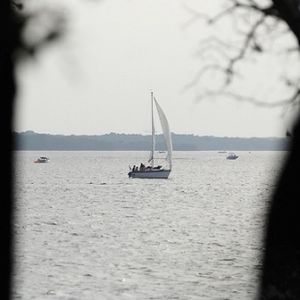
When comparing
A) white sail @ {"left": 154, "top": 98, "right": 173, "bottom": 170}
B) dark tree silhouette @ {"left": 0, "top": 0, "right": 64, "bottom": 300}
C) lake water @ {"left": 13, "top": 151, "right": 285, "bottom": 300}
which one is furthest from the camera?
white sail @ {"left": 154, "top": 98, "right": 173, "bottom": 170}

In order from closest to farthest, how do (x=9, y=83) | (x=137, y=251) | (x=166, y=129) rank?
(x=9, y=83)
(x=137, y=251)
(x=166, y=129)

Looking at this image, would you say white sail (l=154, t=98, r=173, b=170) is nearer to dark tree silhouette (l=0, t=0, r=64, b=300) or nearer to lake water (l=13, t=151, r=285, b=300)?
lake water (l=13, t=151, r=285, b=300)

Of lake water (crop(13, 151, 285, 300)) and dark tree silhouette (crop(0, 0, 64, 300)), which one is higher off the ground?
dark tree silhouette (crop(0, 0, 64, 300))

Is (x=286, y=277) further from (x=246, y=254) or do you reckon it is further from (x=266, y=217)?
(x=246, y=254)

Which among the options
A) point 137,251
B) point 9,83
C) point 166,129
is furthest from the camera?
point 166,129

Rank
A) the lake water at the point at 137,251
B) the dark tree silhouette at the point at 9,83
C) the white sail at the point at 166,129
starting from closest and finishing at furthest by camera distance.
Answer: the dark tree silhouette at the point at 9,83
the lake water at the point at 137,251
the white sail at the point at 166,129

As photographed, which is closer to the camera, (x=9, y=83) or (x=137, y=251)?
(x=9, y=83)

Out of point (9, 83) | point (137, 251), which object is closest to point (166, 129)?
point (137, 251)

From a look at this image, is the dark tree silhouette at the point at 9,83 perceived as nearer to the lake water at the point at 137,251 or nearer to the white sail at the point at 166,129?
the lake water at the point at 137,251

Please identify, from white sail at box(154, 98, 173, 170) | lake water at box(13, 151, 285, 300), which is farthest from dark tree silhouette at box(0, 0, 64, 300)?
white sail at box(154, 98, 173, 170)

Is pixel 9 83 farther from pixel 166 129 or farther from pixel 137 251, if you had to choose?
pixel 166 129

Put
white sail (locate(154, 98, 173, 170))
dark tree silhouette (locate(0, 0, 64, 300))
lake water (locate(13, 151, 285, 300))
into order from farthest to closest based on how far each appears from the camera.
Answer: white sail (locate(154, 98, 173, 170)) → lake water (locate(13, 151, 285, 300)) → dark tree silhouette (locate(0, 0, 64, 300))

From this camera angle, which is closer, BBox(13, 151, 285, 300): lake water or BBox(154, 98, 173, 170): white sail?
BBox(13, 151, 285, 300): lake water

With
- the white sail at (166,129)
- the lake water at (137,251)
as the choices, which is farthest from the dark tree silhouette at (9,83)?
the white sail at (166,129)
